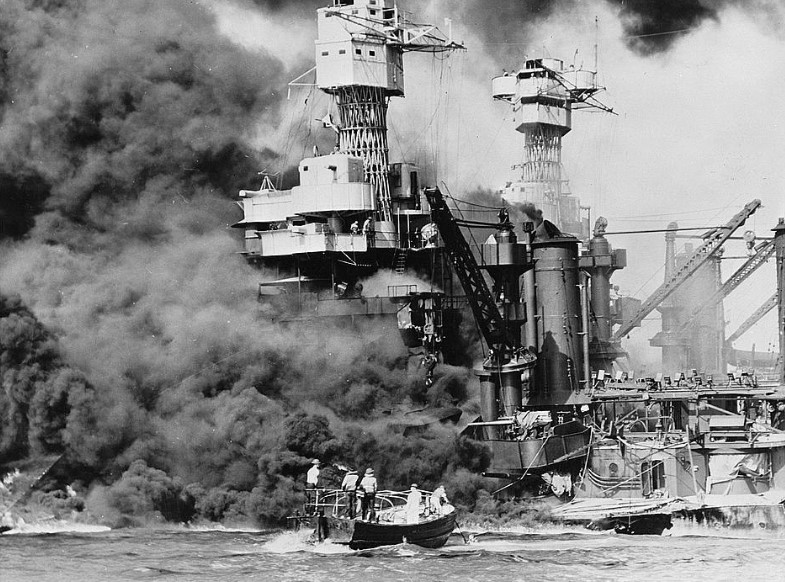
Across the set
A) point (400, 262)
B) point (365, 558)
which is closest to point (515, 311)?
point (400, 262)

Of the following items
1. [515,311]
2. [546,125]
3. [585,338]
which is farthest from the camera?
[546,125]

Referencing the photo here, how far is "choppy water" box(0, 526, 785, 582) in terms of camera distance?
5616 centimetres

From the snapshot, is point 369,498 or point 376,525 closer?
point 376,525

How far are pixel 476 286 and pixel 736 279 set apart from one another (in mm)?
25030

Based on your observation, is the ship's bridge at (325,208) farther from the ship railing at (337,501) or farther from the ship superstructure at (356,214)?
the ship railing at (337,501)

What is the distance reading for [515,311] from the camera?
247 feet

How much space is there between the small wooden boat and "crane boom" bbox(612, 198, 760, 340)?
1410 inches

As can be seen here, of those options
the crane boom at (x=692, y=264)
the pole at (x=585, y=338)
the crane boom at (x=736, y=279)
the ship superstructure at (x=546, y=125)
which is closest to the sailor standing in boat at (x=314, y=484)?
the pole at (x=585, y=338)

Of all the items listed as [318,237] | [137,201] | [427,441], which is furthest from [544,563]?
[137,201]

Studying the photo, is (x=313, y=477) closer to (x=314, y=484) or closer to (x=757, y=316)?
(x=314, y=484)

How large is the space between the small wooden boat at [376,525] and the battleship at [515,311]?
1023cm

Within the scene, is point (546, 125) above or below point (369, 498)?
above

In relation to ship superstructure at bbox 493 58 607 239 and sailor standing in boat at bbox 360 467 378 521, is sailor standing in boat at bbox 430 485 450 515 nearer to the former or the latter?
sailor standing in boat at bbox 360 467 378 521

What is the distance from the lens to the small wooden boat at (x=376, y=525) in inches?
2330
